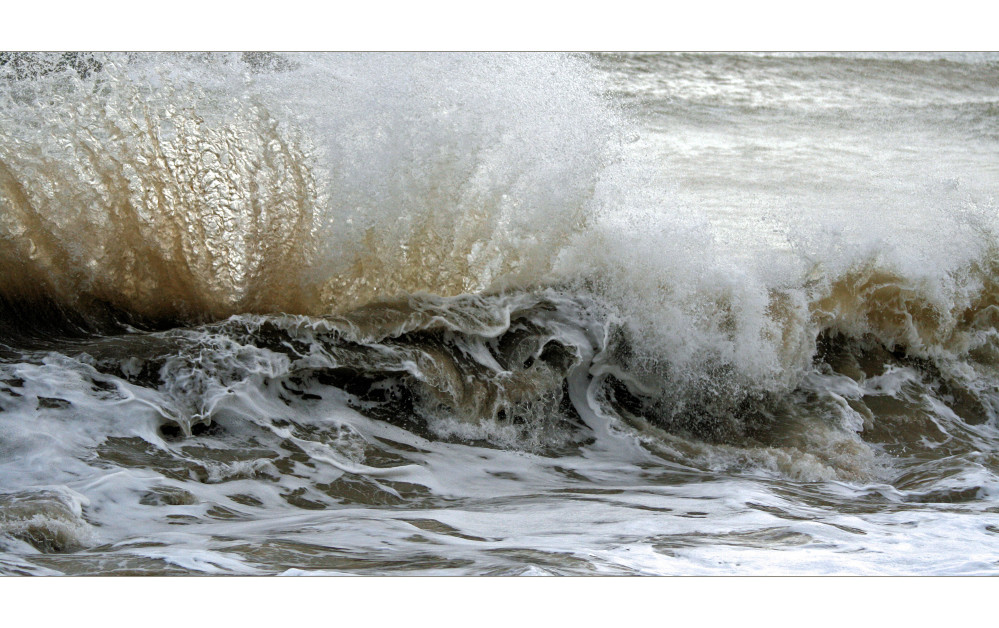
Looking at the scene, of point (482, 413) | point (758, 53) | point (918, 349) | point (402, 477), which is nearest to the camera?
point (402, 477)

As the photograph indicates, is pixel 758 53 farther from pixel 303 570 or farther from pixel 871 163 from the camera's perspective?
pixel 303 570

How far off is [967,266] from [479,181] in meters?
2.27

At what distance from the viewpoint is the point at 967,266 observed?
15.0ft

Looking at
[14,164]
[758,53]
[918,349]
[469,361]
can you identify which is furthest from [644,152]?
[14,164]

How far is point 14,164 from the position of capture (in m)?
4.09

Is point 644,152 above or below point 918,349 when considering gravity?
above

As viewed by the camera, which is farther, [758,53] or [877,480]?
[758,53]

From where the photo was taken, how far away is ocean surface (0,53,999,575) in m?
2.98

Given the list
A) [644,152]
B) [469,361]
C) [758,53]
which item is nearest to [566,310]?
[469,361]

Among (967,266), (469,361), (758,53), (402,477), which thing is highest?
(758,53)

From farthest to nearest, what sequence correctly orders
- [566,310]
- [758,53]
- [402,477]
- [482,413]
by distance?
[758,53], [566,310], [482,413], [402,477]

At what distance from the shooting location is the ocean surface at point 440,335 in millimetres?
2979

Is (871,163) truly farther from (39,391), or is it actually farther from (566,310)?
(39,391)

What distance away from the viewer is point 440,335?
3893 millimetres
